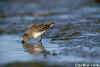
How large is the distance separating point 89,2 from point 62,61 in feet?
30.8

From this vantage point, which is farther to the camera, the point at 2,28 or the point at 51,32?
the point at 2,28

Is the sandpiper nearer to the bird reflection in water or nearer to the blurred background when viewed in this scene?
the blurred background

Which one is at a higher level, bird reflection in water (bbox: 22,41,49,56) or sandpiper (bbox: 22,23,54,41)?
sandpiper (bbox: 22,23,54,41)

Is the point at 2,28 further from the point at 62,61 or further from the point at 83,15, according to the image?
the point at 62,61

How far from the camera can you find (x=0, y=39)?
8.92m

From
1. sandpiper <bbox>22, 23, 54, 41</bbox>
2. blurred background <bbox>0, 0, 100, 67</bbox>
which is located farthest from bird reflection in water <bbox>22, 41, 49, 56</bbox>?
sandpiper <bbox>22, 23, 54, 41</bbox>

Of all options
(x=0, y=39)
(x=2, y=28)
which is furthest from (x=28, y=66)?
(x=2, y=28)

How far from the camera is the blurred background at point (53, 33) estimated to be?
6.59 m

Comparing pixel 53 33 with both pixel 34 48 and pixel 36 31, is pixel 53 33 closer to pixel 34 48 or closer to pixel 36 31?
pixel 36 31

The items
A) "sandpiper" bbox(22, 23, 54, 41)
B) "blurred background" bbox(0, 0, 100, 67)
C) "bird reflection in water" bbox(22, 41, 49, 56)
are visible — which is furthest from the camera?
"sandpiper" bbox(22, 23, 54, 41)

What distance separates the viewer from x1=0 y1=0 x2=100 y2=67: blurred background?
659 cm

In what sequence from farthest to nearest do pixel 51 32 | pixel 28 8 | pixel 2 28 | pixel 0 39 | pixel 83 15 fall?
1. pixel 28 8
2. pixel 83 15
3. pixel 2 28
4. pixel 51 32
5. pixel 0 39

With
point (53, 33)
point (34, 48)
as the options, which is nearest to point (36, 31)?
point (53, 33)

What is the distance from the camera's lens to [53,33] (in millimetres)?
9492
